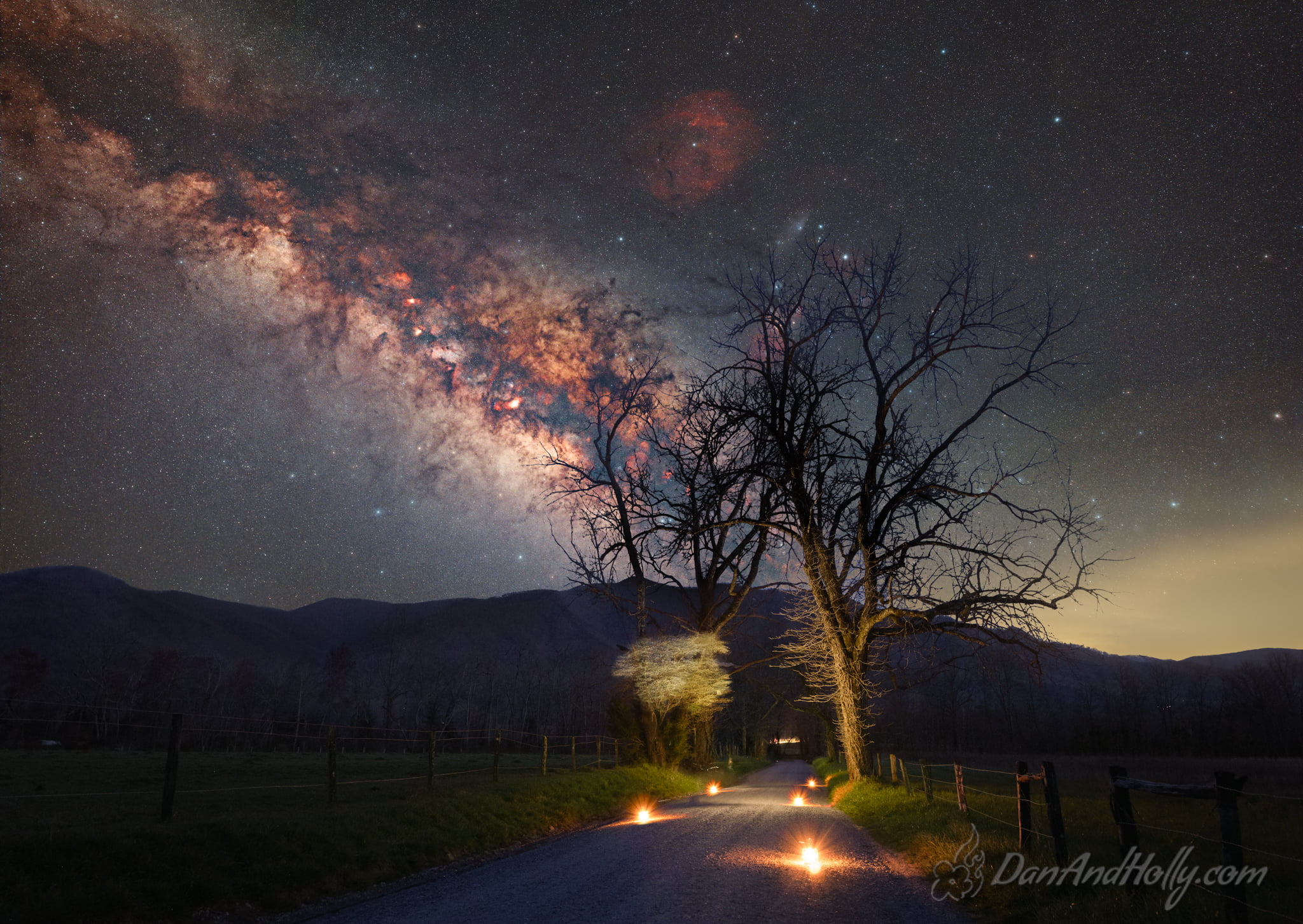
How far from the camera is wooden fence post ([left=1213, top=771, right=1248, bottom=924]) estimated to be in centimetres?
555

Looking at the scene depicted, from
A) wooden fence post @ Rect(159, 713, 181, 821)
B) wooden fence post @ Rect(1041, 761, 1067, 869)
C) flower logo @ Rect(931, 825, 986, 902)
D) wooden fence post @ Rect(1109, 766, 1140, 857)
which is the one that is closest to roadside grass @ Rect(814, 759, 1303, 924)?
flower logo @ Rect(931, 825, 986, 902)

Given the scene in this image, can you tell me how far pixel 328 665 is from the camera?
180 metres

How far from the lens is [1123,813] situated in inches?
299

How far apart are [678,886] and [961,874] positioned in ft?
11.5

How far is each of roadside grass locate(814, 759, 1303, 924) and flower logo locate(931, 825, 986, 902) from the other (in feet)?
0.35

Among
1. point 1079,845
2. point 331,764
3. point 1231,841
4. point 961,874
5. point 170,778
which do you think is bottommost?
point 1079,845

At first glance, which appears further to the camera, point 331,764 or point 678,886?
point 331,764

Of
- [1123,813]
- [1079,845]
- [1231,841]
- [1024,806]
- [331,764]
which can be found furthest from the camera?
[331,764]

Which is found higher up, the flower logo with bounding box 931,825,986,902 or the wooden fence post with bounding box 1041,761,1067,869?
the wooden fence post with bounding box 1041,761,1067,869

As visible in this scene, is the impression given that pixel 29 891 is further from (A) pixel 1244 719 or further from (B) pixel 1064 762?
(A) pixel 1244 719

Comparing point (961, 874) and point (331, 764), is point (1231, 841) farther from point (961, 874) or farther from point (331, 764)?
point (331, 764)

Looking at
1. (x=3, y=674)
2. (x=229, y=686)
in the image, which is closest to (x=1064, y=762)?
(x=229, y=686)

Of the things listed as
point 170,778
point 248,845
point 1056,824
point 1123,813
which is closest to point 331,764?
point 170,778

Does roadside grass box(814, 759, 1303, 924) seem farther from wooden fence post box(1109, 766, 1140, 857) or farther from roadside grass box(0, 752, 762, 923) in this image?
roadside grass box(0, 752, 762, 923)
